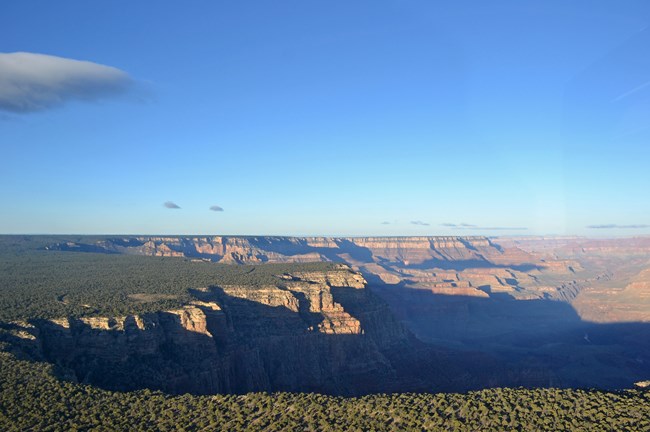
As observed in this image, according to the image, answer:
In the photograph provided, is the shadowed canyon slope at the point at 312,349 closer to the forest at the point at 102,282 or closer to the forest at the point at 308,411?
the forest at the point at 102,282

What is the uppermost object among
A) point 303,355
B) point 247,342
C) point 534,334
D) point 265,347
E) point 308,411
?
point 308,411

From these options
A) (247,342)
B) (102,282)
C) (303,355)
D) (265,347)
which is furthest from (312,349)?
(102,282)

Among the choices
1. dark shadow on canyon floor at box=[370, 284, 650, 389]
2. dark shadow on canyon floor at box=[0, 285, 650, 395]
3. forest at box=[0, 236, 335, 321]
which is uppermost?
forest at box=[0, 236, 335, 321]

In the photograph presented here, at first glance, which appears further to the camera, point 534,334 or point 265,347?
point 534,334

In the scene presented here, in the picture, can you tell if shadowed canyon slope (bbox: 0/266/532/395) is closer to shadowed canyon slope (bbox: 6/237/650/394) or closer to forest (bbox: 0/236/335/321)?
shadowed canyon slope (bbox: 6/237/650/394)

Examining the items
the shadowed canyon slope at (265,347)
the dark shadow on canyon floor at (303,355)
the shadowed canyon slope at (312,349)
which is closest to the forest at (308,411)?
the dark shadow on canyon floor at (303,355)

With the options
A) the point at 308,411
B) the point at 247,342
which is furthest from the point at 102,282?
the point at 308,411

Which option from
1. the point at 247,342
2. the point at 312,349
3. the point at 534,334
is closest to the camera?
the point at 247,342

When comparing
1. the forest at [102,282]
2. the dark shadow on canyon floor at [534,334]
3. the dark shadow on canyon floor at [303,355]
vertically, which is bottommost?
the dark shadow on canyon floor at [534,334]

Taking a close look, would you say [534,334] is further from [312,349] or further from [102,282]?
Answer: [102,282]

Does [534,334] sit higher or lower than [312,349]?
lower

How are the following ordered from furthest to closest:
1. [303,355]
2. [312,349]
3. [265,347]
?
[312,349]
[303,355]
[265,347]

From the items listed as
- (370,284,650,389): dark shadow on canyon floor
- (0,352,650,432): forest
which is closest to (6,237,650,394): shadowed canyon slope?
(370,284,650,389): dark shadow on canyon floor
